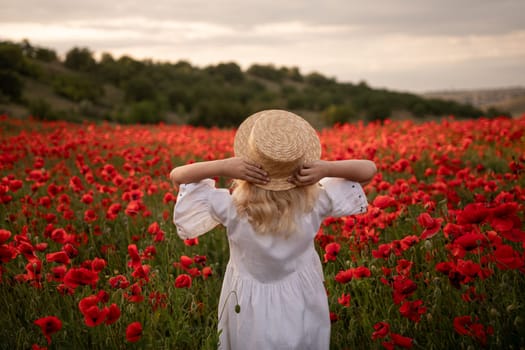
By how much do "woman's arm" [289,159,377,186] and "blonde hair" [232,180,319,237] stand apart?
0.10 meters

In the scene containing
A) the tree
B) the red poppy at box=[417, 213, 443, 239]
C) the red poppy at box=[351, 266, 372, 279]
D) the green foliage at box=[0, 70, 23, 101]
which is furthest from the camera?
the tree

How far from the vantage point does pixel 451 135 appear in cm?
906

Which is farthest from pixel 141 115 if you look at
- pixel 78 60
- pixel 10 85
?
pixel 78 60

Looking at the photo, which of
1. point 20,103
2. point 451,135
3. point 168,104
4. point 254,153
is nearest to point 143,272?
point 254,153

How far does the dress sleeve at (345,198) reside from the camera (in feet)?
7.34

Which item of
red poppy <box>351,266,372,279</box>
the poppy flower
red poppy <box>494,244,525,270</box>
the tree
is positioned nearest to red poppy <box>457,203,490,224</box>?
red poppy <box>494,244,525,270</box>

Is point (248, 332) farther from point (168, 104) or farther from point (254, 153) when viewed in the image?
point (168, 104)

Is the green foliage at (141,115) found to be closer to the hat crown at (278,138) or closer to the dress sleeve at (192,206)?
the dress sleeve at (192,206)

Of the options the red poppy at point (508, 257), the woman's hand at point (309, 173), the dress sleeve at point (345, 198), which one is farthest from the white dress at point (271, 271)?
the red poppy at point (508, 257)

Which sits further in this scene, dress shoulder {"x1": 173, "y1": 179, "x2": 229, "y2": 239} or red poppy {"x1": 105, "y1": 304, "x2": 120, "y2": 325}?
dress shoulder {"x1": 173, "y1": 179, "x2": 229, "y2": 239}

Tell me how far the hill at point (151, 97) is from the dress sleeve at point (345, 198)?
699 inches

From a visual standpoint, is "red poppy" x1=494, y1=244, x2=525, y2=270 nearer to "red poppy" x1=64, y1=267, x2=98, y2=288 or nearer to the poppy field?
the poppy field

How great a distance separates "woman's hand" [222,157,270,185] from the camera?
6.49 feet

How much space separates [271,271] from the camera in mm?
2193
